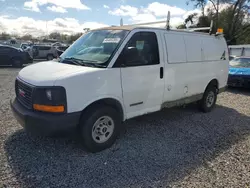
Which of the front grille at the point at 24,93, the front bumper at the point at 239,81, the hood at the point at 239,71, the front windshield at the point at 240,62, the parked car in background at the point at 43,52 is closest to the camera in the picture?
the front grille at the point at 24,93

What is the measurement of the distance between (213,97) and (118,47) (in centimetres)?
371

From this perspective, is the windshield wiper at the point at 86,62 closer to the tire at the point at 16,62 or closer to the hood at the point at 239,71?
the hood at the point at 239,71

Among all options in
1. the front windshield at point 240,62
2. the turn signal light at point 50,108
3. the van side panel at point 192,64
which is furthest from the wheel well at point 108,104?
the front windshield at point 240,62

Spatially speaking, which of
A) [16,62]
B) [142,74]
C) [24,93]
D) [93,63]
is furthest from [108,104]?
[16,62]

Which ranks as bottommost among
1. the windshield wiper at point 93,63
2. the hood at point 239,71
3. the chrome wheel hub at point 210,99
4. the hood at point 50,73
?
the chrome wheel hub at point 210,99

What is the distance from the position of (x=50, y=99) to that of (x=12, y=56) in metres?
14.2

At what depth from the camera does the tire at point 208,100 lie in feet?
19.0

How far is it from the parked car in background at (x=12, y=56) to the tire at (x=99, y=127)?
14052 millimetres

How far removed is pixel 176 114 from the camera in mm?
5684

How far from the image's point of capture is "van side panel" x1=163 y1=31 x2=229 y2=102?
446cm

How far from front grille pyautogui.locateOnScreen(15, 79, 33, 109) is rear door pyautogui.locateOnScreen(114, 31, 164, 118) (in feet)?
4.75

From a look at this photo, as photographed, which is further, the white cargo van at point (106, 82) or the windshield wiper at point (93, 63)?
the windshield wiper at point (93, 63)

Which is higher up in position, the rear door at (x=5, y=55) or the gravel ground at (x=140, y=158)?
the rear door at (x=5, y=55)

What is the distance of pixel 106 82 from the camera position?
11.1 feet
